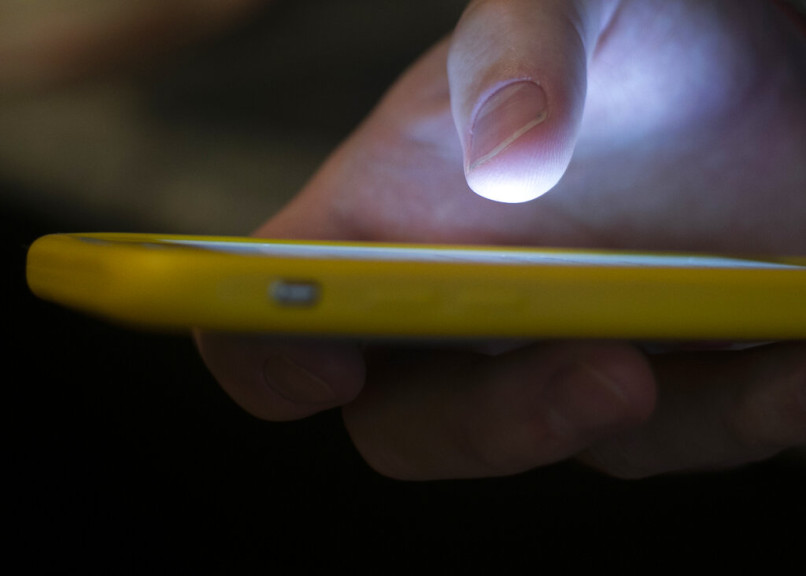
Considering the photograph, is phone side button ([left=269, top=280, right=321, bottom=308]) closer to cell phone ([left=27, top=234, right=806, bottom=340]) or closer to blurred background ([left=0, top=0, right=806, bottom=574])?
cell phone ([left=27, top=234, right=806, bottom=340])

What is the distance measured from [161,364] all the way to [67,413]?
0.12 m

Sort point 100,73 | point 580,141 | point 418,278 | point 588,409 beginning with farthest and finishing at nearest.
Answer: point 100,73 < point 580,141 < point 588,409 < point 418,278

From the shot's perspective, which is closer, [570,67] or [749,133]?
[570,67]

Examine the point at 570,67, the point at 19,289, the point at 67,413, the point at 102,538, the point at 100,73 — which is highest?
the point at 100,73

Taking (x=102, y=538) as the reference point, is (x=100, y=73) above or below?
above

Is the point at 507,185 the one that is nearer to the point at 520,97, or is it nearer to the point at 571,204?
the point at 520,97

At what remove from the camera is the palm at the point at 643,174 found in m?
0.71

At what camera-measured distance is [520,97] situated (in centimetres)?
45

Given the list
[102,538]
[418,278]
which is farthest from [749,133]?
[102,538]

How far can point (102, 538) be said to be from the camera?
26.1 inches

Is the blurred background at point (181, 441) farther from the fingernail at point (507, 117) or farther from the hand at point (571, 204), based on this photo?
the fingernail at point (507, 117)

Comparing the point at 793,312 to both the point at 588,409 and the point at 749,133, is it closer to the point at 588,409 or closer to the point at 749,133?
the point at 588,409

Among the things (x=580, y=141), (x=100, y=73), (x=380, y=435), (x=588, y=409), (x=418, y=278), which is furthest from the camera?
(x=100, y=73)

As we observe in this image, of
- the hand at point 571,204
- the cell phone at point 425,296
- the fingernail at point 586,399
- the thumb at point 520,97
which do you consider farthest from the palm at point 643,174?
the cell phone at point 425,296
